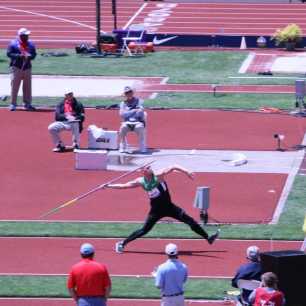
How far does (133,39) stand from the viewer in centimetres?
4403

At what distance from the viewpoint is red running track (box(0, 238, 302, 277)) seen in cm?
1995

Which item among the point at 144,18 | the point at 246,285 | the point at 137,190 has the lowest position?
the point at 137,190

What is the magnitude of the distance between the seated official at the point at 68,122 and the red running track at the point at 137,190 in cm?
34

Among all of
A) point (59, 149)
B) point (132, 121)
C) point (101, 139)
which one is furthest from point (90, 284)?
point (59, 149)

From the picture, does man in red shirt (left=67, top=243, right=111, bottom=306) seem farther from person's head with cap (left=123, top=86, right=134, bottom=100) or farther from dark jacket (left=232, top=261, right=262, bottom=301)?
person's head with cap (left=123, top=86, right=134, bottom=100)

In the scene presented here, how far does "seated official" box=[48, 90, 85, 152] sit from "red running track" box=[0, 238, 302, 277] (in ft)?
23.0

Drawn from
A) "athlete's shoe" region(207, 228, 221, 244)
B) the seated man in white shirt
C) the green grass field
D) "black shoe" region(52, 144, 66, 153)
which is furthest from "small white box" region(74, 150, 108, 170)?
"athlete's shoe" region(207, 228, 221, 244)

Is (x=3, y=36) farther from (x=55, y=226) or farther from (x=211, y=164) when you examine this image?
(x=55, y=226)

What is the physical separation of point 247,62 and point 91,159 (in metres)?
15.7

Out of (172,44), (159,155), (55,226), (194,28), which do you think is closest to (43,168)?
(159,155)

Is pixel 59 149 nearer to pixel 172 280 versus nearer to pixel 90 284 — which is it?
pixel 172 280

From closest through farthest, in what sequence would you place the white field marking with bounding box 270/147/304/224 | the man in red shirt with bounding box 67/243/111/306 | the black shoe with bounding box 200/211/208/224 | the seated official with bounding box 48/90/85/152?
the man in red shirt with bounding box 67/243/111/306 → the black shoe with bounding box 200/211/208/224 → the white field marking with bounding box 270/147/304/224 → the seated official with bounding box 48/90/85/152

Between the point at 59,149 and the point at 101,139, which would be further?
the point at 59,149

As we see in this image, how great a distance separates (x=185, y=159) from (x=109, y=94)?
338 inches
